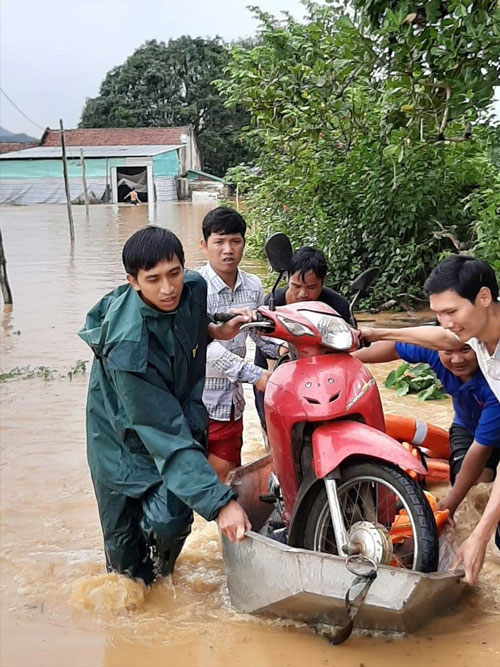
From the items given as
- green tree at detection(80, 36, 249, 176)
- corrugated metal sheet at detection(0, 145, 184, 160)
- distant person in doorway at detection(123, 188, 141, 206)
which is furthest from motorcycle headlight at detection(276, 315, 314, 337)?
green tree at detection(80, 36, 249, 176)

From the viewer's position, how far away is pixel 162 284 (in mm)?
2908

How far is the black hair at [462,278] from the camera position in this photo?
9.45 feet

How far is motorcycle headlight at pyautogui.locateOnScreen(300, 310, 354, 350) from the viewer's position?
9.84 feet

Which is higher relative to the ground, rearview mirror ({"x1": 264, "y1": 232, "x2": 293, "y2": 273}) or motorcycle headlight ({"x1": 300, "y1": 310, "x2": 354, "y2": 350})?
rearview mirror ({"x1": 264, "y1": 232, "x2": 293, "y2": 273})

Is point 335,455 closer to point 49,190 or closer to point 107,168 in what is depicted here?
point 107,168

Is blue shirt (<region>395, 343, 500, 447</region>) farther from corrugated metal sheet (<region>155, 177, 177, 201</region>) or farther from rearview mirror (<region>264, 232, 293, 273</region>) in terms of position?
corrugated metal sheet (<region>155, 177, 177, 201</region>)

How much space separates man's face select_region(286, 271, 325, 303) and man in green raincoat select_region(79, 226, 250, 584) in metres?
0.79

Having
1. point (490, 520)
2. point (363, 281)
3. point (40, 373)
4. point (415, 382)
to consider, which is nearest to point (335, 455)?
point (490, 520)

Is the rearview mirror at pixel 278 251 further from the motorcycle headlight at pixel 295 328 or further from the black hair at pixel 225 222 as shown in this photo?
the motorcycle headlight at pixel 295 328

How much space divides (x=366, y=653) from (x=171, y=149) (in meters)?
39.8

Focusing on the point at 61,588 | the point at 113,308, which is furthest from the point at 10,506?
the point at 113,308

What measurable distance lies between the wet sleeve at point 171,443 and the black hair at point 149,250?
0.40 m

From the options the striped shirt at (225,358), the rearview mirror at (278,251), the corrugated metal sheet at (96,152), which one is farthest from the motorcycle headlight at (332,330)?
the corrugated metal sheet at (96,152)

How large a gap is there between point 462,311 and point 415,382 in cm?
361
